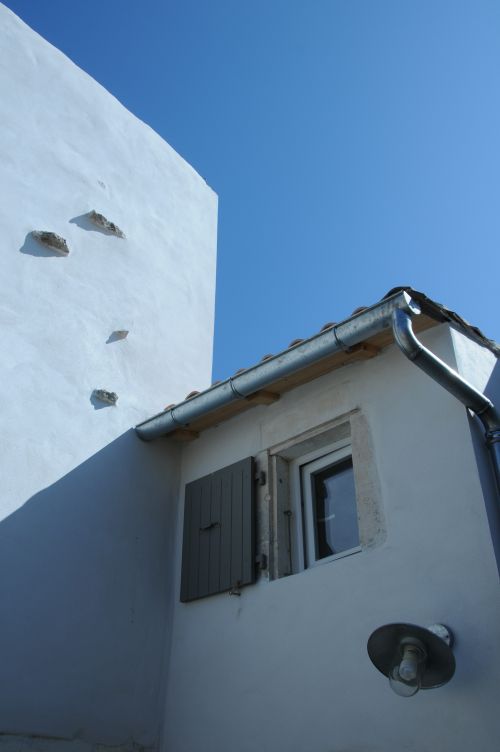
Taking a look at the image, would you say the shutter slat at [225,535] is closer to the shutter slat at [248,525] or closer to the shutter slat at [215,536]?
the shutter slat at [215,536]

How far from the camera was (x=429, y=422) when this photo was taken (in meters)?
5.11

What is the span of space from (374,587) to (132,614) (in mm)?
1891

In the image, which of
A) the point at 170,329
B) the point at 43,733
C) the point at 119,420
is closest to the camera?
the point at 43,733

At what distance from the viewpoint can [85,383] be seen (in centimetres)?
643

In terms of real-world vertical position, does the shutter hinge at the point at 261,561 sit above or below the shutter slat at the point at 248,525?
below

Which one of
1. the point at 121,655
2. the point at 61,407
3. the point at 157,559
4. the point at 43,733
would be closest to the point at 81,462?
the point at 61,407

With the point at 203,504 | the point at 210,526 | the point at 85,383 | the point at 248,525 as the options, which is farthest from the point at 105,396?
the point at 248,525

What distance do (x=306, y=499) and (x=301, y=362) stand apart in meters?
0.95

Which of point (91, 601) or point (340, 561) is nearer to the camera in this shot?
point (340, 561)

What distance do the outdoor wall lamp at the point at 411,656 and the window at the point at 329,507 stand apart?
1.16m

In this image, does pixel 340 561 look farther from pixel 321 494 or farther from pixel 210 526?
pixel 210 526

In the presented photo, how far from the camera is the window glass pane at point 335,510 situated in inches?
217

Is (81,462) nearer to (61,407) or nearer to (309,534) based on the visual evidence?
(61,407)

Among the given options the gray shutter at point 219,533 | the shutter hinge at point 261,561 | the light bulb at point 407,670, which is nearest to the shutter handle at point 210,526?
the gray shutter at point 219,533
